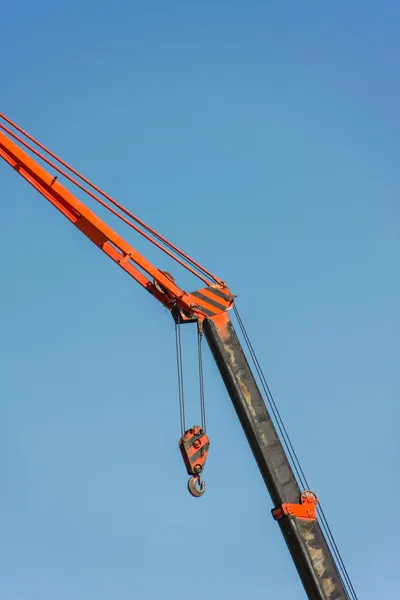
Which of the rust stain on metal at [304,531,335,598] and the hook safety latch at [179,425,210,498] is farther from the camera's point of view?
the hook safety latch at [179,425,210,498]

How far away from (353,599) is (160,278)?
5507 mm

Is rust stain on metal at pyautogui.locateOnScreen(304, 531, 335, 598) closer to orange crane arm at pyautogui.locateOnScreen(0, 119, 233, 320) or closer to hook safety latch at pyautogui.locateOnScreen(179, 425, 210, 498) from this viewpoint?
hook safety latch at pyautogui.locateOnScreen(179, 425, 210, 498)

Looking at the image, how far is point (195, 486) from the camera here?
12016 mm

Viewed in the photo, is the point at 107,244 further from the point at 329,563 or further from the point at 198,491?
the point at 329,563

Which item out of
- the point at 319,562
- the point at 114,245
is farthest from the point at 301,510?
the point at 114,245

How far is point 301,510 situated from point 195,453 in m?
1.77

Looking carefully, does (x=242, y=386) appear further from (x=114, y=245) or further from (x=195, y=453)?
(x=114, y=245)

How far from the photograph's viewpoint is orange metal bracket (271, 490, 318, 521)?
36.9ft

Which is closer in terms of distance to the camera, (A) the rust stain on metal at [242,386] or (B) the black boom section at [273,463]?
(B) the black boom section at [273,463]

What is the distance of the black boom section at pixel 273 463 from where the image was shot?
1101cm

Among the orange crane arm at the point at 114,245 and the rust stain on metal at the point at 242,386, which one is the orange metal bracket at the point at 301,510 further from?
the orange crane arm at the point at 114,245

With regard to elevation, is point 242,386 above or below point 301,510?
above

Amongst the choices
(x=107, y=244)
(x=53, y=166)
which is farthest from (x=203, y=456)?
(x=53, y=166)

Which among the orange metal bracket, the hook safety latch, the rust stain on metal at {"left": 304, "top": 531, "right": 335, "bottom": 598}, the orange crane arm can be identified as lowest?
the rust stain on metal at {"left": 304, "top": 531, "right": 335, "bottom": 598}
